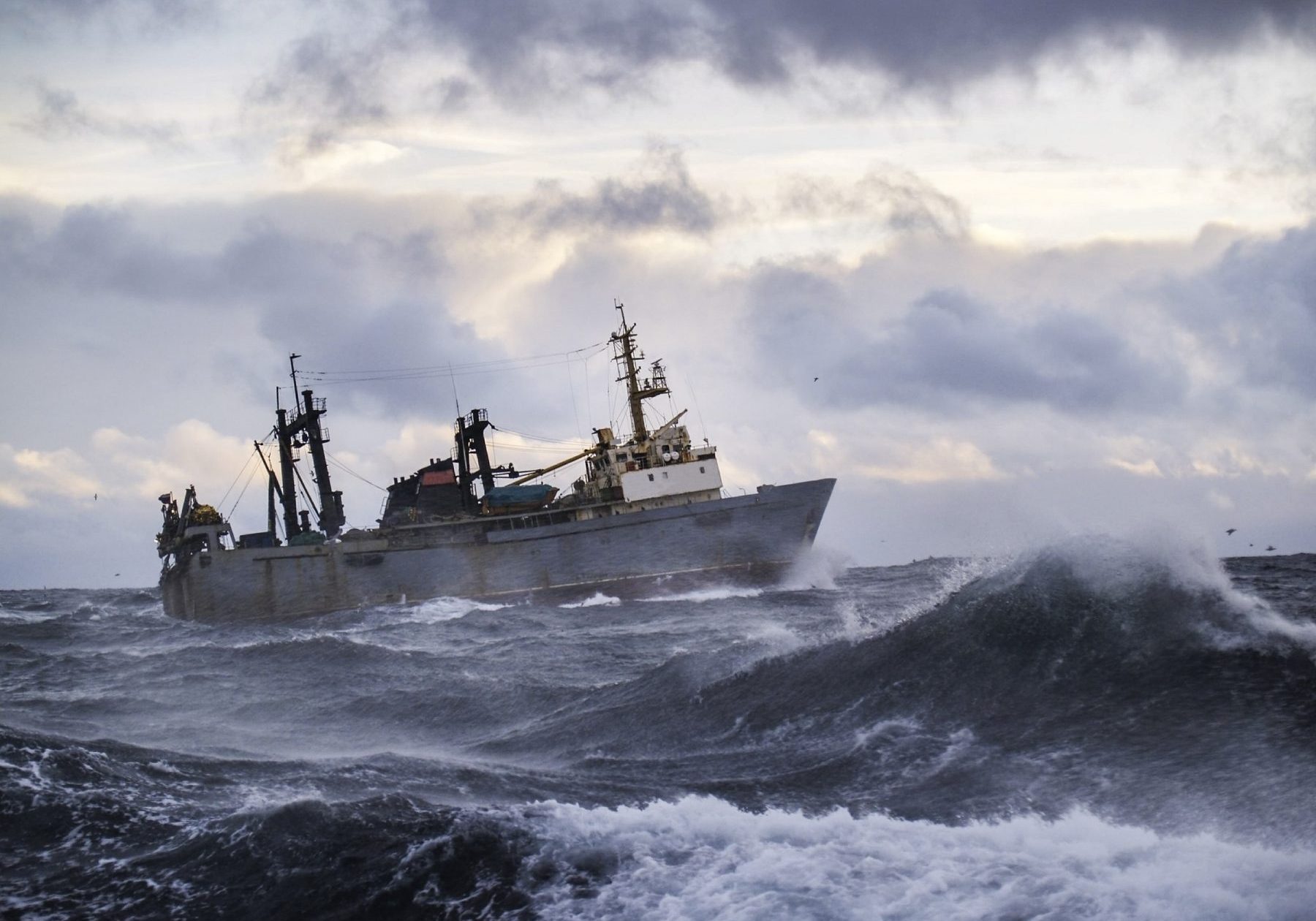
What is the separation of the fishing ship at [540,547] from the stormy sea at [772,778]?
87.6 ft

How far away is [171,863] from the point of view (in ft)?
37.4

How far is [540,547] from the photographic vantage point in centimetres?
5244

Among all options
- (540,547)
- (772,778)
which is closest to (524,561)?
(540,547)

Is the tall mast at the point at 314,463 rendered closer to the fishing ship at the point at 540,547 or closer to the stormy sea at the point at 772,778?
the fishing ship at the point at 540,547

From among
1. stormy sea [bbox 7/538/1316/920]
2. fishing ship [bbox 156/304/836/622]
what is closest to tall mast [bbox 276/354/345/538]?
fishing ship [bbox 156/304/836/622]

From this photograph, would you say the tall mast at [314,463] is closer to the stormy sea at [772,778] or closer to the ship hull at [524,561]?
the ship hull at [524,561]

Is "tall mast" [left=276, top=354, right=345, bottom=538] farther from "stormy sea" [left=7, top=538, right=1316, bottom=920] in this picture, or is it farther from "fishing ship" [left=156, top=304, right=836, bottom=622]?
"stormy sea" [left=7, top=538, right=1316, bottom=920]

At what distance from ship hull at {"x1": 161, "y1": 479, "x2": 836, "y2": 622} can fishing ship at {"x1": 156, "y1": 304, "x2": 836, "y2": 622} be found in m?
0.05

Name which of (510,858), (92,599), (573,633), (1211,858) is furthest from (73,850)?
(92,599)

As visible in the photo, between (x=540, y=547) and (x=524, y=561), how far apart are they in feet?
3.66

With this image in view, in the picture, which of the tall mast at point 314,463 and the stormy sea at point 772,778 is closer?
the stormy sea at point 772,778

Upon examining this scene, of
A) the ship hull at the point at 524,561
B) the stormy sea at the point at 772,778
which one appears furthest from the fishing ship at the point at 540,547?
the stormy sea at the point at 772,778

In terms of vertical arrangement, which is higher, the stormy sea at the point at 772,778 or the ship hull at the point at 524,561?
the ship hull at the point at 524,561

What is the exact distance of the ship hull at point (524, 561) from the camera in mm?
51719
